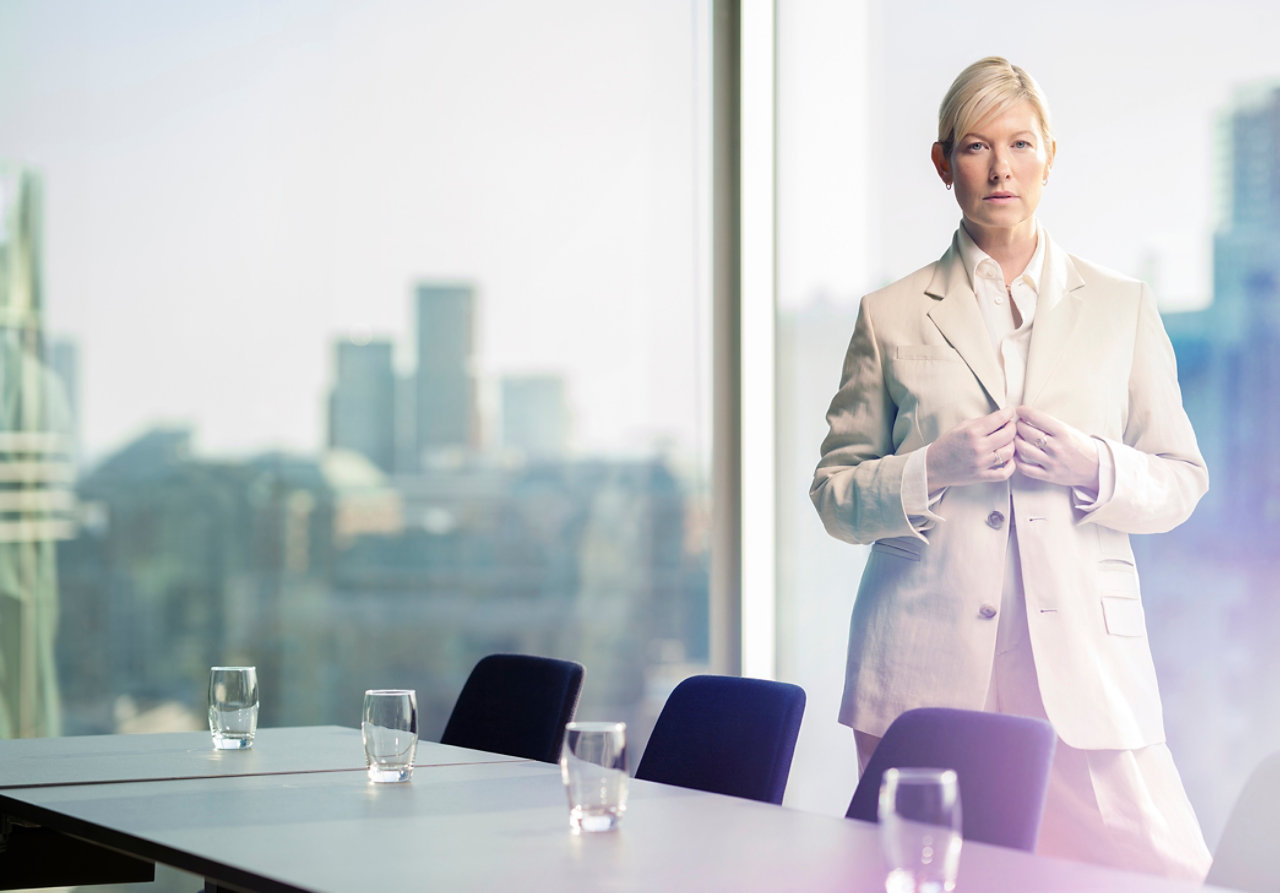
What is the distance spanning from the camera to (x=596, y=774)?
1987 millimetres

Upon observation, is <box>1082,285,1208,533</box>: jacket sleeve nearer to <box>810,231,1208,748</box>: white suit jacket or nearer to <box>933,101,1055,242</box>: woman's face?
<box>810,231,1208,748</box>: white suit jacket

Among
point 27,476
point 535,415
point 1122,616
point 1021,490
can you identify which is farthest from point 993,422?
point 27,476

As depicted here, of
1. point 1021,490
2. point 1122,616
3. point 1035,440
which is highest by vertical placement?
point 1035,440

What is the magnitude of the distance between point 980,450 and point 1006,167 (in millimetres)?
742

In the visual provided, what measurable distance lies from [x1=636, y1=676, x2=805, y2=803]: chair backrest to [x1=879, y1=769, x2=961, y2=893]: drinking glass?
1.14m

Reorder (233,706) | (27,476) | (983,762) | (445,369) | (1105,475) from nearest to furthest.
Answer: (983,762), (233,706), (1105,475), (27,476), (445,369)

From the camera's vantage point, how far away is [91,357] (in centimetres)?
506

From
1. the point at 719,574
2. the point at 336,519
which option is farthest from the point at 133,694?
the point at 719,574

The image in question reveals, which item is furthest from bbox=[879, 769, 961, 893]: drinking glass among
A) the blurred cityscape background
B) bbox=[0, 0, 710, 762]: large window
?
bbox=[0, 0, 710, 762]: large window

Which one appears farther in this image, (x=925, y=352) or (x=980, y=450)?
(x=925, y=352)

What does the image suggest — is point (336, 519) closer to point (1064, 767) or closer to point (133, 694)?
point (133, 694)

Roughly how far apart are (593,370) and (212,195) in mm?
1612

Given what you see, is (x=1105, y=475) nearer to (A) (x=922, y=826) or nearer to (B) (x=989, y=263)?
(B) (x=989, y=263)

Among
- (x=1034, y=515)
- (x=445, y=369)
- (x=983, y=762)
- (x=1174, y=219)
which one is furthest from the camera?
(x=445, y=369)
